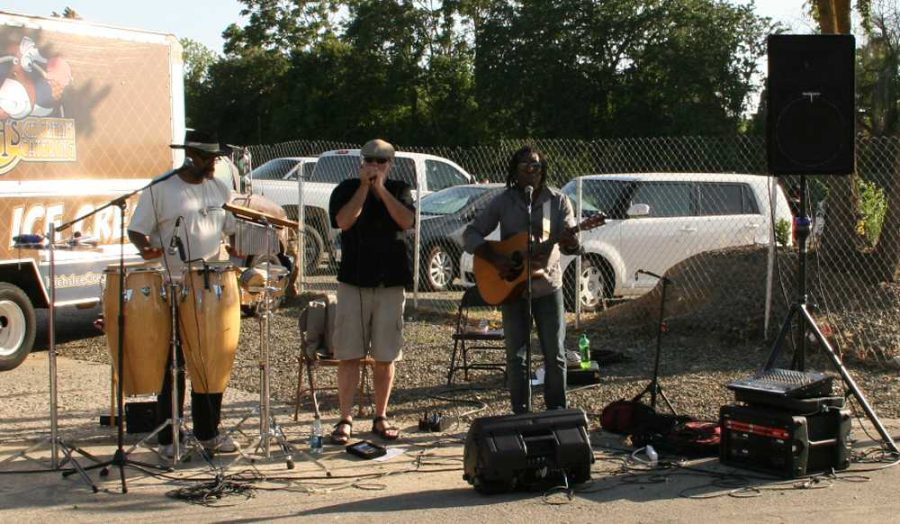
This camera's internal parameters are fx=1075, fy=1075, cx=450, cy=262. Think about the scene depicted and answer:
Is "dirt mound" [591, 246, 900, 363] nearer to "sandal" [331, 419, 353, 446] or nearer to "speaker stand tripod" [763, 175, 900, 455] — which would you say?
"speaker stand tripod" [763, 175, 900, 455]

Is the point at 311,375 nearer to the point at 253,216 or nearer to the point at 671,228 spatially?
the point at 253,216

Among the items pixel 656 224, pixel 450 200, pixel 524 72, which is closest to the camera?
pixel 656 224

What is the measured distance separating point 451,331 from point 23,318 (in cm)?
421

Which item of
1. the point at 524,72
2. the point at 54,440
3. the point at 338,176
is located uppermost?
the point at 524,72

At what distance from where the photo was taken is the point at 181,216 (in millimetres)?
6551

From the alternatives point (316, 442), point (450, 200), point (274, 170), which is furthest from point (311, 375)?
point (274, 170)

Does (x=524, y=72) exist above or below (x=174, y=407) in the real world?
above

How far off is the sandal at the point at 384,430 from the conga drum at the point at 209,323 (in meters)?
1.16

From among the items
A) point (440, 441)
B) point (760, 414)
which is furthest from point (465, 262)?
point (760, 414)

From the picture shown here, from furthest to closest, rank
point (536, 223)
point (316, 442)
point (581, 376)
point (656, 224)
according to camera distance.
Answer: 1. point (656, 224)
2. point (581, 376)
3. point (536, 223)
4. point (316, 442)

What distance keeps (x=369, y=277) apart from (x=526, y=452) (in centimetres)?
171

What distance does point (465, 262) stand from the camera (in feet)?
42.8

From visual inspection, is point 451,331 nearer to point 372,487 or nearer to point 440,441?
point 440,441

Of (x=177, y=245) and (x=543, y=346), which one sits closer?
(x=177, y=245)
